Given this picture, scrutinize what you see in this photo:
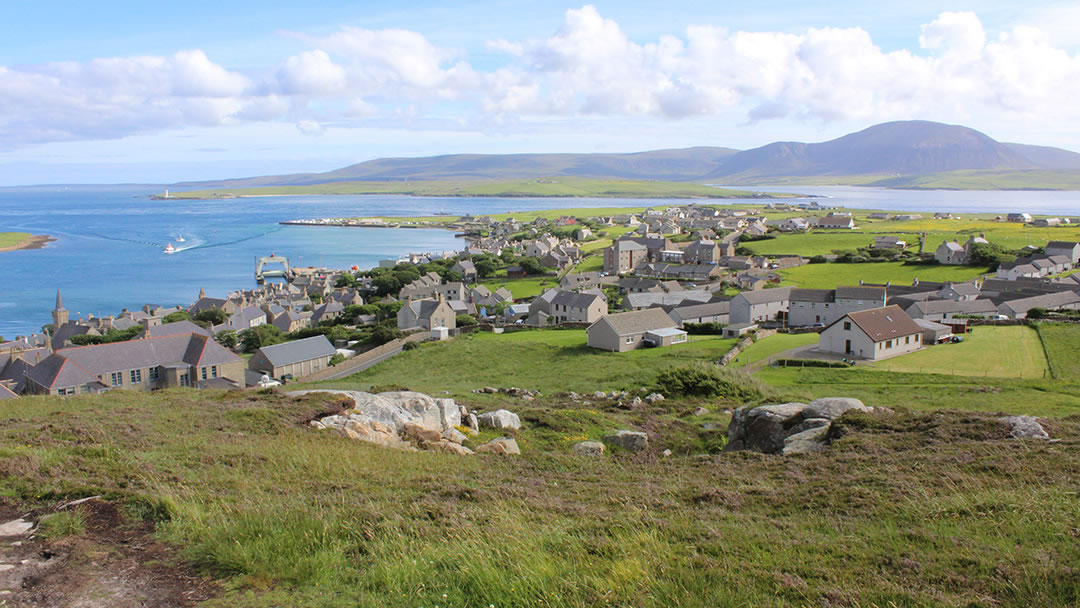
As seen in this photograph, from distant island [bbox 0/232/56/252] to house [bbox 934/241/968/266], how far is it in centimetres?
16403

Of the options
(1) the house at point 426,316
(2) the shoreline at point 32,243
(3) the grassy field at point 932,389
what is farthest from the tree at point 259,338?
(2) the shoreline at point 32,243

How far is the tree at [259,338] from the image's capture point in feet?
179

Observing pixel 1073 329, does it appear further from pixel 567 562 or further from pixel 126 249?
pixel 126 249

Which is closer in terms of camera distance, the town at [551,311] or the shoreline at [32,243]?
the town at [551,311]

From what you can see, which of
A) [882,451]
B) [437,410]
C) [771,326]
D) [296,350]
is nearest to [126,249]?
[296,350]

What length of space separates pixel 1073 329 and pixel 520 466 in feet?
148

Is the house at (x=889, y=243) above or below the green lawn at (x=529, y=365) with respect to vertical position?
above

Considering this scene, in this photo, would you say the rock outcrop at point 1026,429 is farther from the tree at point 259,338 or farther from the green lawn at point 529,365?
the tree at point 259,338

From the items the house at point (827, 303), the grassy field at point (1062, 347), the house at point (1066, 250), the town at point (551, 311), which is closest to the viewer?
the grassy field at point (1062, 347)

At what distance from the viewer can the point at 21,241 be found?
148 meters

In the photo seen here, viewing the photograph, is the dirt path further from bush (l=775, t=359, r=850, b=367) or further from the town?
bush (l=775, t=359, r=850, b=367)

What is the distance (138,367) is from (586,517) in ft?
109

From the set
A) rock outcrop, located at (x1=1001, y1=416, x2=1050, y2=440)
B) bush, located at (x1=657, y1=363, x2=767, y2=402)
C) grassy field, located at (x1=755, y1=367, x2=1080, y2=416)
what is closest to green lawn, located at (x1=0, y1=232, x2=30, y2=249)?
bush, located at (x1=657, y1=363, x2=767, y2=402)

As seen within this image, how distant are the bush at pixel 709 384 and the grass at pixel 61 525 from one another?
2184 centimetres
